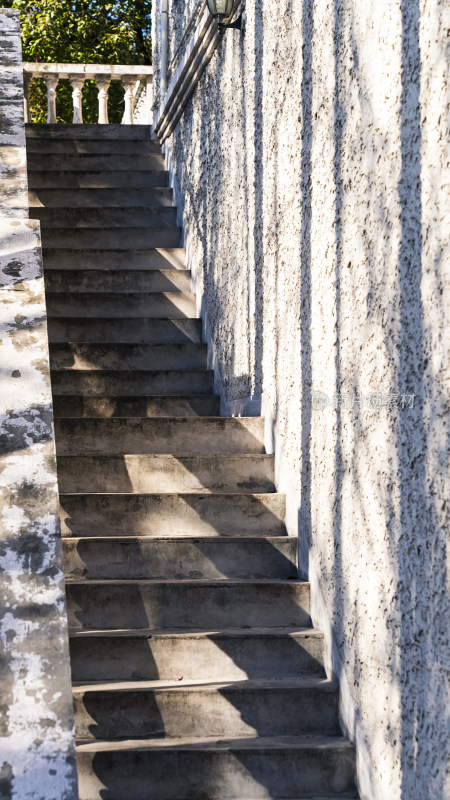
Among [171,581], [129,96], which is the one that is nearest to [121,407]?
[171,581]

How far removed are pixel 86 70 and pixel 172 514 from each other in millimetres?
5859

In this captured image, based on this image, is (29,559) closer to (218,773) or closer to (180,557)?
(218,773)

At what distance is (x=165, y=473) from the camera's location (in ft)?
13.2

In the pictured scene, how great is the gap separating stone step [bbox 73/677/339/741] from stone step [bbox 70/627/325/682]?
7cm

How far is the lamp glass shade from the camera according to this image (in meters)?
4.80

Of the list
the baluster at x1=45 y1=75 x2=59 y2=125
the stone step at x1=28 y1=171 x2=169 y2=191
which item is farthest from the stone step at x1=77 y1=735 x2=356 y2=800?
the baluster at x1=45 y1=75 x2=59 y2=125

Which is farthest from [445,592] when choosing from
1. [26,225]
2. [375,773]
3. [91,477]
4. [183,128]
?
[183,128]

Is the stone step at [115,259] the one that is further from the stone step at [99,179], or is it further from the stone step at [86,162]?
→ the stone step at [86,162]

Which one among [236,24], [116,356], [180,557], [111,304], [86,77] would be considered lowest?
[180,557]

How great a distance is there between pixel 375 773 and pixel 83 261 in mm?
3825

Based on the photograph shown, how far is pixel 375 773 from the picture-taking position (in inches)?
107

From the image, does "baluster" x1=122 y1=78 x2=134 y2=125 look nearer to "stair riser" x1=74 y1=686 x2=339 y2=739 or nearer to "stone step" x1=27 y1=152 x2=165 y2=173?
"stone step" x1=27 y1=152 x2=165 y2=173

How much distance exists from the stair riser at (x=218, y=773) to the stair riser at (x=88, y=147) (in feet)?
16.3

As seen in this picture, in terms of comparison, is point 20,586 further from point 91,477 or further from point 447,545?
point 91,477
